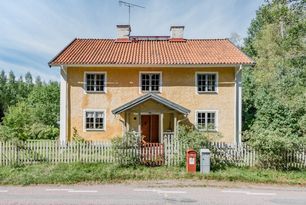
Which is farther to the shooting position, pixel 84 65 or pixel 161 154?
pixel 84 65

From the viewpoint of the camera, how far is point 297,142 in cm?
1266

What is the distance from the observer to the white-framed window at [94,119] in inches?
797

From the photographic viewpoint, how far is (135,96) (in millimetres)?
20438

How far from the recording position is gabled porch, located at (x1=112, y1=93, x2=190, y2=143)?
1898cm

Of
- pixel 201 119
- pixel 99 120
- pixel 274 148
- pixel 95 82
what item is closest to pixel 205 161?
pixel 274 148

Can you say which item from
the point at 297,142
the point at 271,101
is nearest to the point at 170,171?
the point at 297,142

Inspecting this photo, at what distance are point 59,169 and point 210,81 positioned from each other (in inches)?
490

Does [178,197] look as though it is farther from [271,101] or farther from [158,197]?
[271,101]

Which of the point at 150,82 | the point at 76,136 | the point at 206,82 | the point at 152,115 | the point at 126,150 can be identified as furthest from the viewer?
the point at 152,115

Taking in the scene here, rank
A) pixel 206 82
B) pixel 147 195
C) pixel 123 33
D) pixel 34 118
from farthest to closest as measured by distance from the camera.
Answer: pixel 34 118 → pixel 123 33 → pixel 206 82 → pixel 147 195

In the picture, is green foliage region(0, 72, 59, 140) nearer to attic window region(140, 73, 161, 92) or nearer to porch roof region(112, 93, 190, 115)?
porch roof region(112, 93, 190, 115)

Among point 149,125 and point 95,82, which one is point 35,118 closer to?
point 95,82

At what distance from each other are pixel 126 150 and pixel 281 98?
15.4 m

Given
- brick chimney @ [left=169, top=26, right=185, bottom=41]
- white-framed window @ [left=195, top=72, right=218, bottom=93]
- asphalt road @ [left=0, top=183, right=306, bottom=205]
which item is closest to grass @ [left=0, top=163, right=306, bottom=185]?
asphalt road @ [left=0, top=183, right=306, bottom=205]
